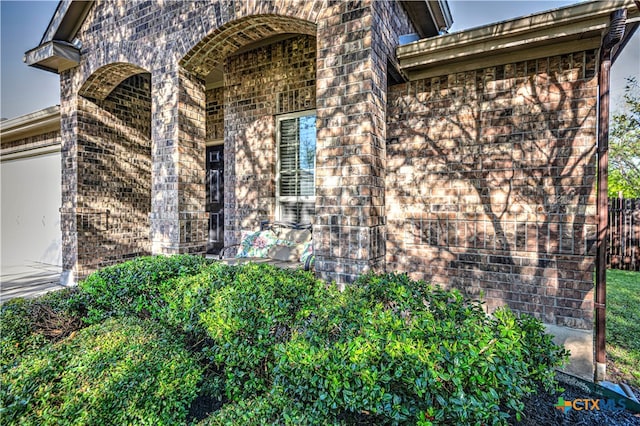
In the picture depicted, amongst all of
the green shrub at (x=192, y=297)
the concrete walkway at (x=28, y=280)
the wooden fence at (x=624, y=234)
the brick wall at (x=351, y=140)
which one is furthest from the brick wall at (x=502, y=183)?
the wooden fence at (x=624, y=234)

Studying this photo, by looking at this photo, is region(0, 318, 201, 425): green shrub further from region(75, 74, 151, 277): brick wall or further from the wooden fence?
the wooden fence

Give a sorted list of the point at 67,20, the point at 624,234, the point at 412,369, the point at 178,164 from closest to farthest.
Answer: the point at 412,369 → the point at 178,164 → the point at 67,20 → the point at 624,234

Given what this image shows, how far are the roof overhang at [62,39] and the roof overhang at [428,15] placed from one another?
18.0ft

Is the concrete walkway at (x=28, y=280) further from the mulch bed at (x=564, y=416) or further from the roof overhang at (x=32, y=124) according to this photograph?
the mulch bed at (x=564, y=416)

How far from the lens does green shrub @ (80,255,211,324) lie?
10.8ft

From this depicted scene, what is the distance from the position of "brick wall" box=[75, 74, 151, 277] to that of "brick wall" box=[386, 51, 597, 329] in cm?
552

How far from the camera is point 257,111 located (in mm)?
5816

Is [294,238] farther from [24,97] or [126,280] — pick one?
[24,97]

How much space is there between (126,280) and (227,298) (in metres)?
1.51

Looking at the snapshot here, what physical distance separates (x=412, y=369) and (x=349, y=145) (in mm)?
2293

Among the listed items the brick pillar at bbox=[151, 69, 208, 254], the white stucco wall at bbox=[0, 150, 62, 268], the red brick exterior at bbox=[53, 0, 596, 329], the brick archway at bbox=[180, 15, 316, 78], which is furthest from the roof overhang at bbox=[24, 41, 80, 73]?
the white stucco wall at bbox=[0, 150, 62, 268]

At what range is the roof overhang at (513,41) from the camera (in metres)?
3.10

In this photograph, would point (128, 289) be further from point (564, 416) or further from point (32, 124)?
point (32, 124)

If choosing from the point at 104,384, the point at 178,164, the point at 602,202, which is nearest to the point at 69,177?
the point at 178,164
